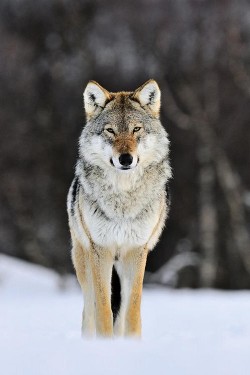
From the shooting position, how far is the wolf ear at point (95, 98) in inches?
309

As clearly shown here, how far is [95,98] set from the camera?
7910 millimetres

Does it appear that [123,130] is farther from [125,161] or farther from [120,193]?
[120,193]

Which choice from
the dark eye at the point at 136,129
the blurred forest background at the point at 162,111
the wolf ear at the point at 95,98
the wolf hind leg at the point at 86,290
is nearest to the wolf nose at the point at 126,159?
the dark eye at the point at 136,129

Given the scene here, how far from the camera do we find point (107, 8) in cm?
2289

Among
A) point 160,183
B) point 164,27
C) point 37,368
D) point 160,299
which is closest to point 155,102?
point 160,183

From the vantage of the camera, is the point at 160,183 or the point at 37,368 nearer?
the point at 37,368

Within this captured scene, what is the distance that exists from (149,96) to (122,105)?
0.34 meters

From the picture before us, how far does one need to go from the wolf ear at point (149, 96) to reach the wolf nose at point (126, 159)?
2.34 ft

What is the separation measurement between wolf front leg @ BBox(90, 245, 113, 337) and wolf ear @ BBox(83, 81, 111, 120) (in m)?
1.19

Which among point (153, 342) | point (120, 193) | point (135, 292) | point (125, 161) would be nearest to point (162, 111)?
point (120, 193)

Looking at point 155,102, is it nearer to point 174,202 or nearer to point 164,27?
point 174,202

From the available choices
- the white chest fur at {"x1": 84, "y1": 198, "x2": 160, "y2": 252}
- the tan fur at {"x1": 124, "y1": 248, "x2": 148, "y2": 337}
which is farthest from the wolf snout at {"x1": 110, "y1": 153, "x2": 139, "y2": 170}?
the tan fur at {"x1": 124, "y1": 248, "x2": 148, "y2": 337}

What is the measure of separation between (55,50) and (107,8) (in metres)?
1.69

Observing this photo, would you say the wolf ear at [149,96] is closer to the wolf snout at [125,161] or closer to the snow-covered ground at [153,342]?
the wolf snout at [125,161]
